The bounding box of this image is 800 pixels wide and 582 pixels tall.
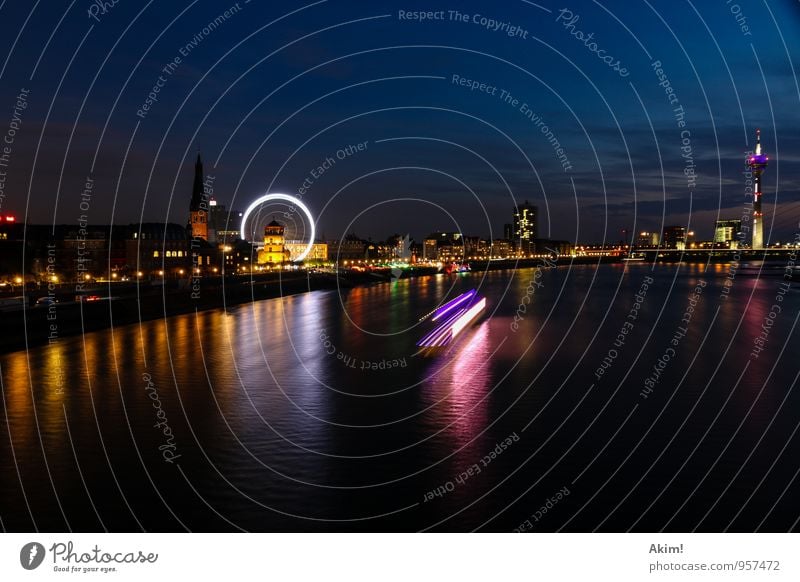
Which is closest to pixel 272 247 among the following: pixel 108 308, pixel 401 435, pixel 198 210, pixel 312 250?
pixel 198 210

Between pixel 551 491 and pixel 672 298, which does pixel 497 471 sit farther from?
pixel 672 298

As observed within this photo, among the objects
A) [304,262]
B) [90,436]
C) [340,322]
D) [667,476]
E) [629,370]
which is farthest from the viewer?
[304,262]

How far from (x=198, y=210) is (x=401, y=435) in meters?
140

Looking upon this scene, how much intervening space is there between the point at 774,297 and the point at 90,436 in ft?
211

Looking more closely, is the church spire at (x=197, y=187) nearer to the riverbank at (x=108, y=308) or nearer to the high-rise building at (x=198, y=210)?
the high-rise building at (x=198, y=210)

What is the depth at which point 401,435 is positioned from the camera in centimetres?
1684

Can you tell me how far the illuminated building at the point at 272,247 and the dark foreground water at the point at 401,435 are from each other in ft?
416

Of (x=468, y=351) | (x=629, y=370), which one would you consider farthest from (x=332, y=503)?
(x=468, y=351)

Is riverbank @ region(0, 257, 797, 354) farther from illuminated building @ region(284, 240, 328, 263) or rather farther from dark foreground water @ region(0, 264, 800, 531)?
illuminated building @ region(284, 240, 328, 263)

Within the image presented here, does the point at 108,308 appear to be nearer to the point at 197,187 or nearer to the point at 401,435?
the point at 401,435

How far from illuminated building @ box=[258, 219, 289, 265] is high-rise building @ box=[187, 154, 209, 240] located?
15.6 metres

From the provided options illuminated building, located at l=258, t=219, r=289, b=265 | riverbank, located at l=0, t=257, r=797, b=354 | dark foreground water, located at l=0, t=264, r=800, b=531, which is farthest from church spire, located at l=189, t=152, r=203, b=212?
dark foreground water, located at l=0, t=264, r=800, b=531

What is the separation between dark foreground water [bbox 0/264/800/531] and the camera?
1166 cm

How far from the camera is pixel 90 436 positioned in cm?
1664
